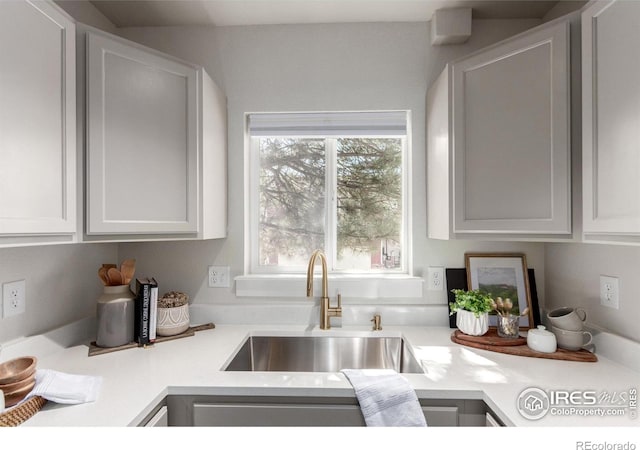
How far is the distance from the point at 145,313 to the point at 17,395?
54 cm

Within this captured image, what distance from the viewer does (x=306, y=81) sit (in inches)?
70.2

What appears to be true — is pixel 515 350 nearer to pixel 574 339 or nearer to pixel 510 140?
pixel 574 339

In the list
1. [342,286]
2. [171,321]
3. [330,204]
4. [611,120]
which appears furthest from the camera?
[330,204]

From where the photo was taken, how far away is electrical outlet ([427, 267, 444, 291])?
1754mm

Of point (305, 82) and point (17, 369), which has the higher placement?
point (305, 82)

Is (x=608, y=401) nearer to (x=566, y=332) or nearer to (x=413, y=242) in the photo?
(x=566, y=332)

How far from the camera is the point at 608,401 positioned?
1.00 metres

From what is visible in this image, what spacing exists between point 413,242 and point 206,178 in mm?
1054

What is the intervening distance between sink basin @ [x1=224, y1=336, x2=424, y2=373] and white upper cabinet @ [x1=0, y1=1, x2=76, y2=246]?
3.06ft

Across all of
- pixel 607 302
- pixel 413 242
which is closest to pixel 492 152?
pixel 413 242
